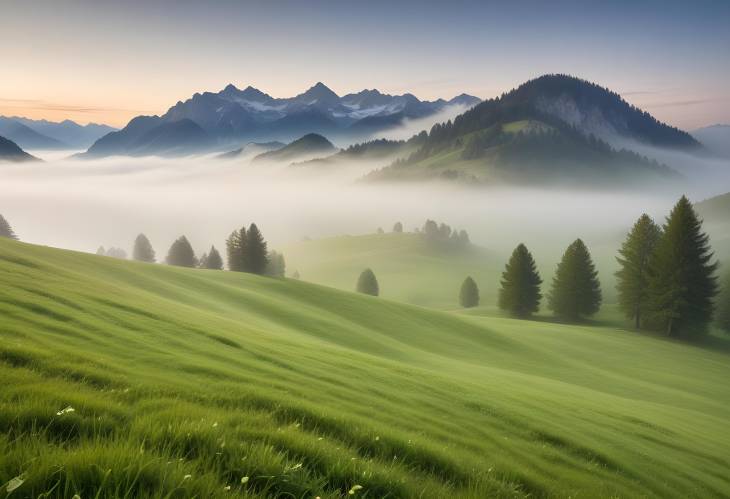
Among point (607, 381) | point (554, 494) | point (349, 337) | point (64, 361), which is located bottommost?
point (607, 381)

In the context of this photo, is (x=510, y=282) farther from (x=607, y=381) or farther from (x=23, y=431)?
(x=23, y=431)

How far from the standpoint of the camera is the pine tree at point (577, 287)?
72050mm

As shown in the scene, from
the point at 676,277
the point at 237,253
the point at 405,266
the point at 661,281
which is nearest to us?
the point at 676,277

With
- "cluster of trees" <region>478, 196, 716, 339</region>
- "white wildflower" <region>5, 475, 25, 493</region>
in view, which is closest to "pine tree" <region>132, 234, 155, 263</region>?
"cluster of trees" <region>478, 196, 716, 339</region>

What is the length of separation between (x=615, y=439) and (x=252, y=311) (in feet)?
90.3

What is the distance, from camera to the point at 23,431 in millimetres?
4355

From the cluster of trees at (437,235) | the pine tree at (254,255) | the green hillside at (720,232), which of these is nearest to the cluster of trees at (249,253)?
the pine tree at (254,255)

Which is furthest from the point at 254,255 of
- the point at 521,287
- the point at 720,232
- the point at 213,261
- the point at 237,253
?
the point at 720,232

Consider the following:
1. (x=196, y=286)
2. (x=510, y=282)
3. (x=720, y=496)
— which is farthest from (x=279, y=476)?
(x=510, y=282)

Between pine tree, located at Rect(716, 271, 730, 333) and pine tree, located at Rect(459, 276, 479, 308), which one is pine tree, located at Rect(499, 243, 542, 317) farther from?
pine tree, located at Rect(716, 271, 730, 333)

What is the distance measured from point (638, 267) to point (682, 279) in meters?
5.99

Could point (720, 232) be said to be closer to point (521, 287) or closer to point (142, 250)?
point (521, 287)

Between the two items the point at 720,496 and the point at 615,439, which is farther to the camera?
the point at 615,439

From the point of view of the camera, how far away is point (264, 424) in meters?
6.11
